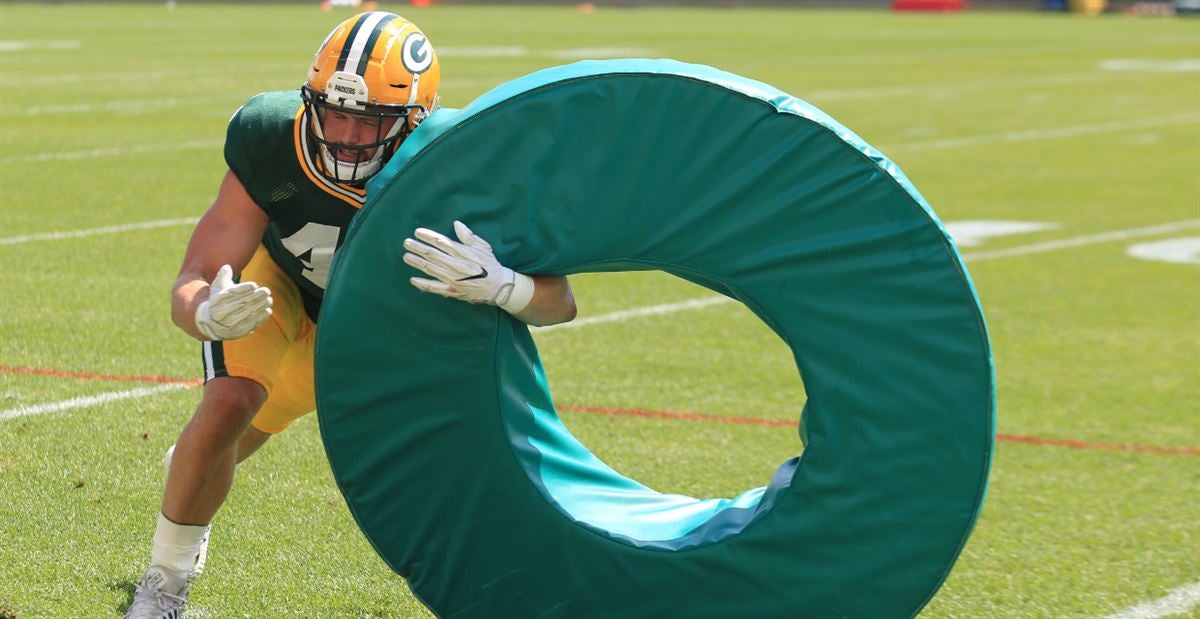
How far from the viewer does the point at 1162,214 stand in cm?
1152

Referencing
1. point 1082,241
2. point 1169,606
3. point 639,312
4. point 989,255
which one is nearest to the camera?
point 1169,606

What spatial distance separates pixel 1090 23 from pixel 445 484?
114ft

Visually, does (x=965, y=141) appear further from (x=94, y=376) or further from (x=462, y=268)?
(x=462, y=268)

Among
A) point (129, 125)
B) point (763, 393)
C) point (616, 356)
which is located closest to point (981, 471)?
point (763, 393)

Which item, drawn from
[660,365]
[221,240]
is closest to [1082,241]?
[660,365]

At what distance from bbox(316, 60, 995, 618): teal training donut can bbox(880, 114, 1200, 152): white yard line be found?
390 inches

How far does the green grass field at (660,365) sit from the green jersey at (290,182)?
873mm

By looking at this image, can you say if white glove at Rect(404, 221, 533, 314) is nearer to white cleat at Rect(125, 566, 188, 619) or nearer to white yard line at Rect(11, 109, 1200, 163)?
white cleat at Rect(125, 566, 188, 619)

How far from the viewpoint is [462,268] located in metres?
3.59

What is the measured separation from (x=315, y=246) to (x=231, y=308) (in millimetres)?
646

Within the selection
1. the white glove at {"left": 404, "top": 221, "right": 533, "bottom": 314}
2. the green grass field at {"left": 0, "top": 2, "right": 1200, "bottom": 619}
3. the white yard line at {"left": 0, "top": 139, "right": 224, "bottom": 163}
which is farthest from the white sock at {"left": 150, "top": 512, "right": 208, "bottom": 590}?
the white yard line at {"left": 0, "top": 139, "right": 224, "bottom": 163}

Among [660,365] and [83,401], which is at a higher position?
[83,401]

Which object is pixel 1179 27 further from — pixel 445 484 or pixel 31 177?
pixel 445 484

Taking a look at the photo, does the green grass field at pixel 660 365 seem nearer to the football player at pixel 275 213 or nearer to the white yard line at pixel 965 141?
the white yard line at pixel 965 141
